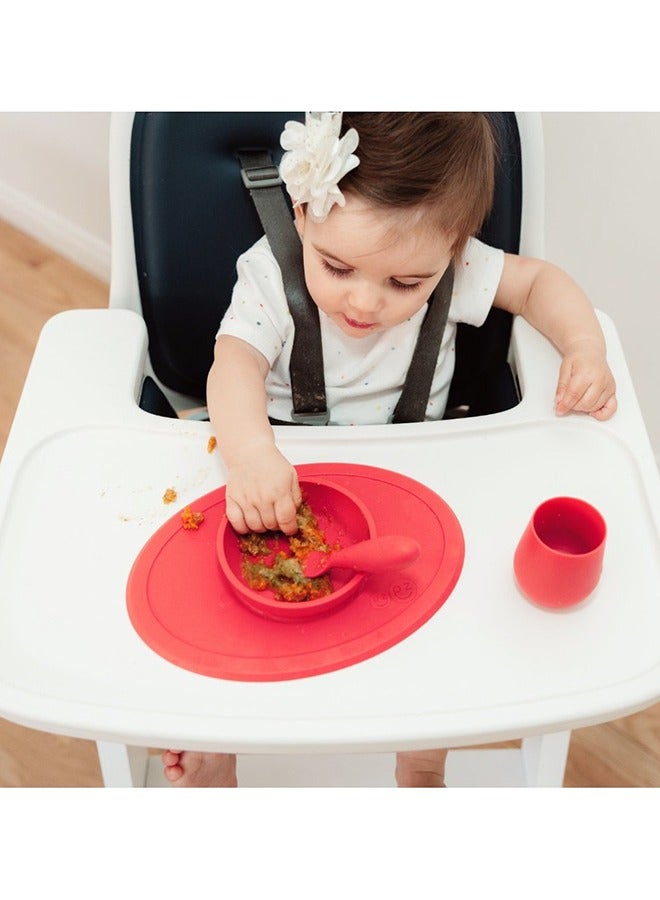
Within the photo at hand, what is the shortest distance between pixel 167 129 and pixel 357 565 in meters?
0.48

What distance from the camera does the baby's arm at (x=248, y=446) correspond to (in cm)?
86

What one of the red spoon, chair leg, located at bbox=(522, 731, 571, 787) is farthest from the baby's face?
chair leg, located at bbox=(522, 731, 571, 787)

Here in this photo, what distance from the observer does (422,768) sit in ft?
3.79

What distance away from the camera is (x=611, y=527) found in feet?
2.85

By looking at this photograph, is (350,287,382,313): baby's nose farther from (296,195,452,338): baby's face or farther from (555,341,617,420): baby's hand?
(555,341,617,420): baby's hand

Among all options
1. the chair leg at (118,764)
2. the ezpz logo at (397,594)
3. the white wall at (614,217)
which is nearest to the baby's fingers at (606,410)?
the ezpz logo at (397,594)

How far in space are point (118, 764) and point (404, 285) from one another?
2.03 feet

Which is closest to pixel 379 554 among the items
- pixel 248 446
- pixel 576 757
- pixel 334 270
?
pixel 248 446

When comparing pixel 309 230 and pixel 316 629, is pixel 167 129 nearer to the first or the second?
pixel 309 230

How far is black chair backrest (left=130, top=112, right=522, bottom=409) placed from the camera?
1000mm

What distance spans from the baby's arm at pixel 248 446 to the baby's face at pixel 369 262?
0.10 metres

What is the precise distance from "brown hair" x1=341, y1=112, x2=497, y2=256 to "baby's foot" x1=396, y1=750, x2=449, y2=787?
59 centimetres

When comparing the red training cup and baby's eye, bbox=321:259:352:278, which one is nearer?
the red training cup

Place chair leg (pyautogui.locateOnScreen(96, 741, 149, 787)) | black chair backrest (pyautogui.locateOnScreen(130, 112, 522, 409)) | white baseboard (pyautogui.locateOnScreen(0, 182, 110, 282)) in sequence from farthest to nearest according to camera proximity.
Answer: white baseboard (pyautogui.locateOnScreen(0, 182, 110, 282)) < chair leg (pyautogui.locateOnScreen(96, 741, 149, 787)) < black chair backrest (pyautogui.locateOnScreen(130, 112, 522, 409))
